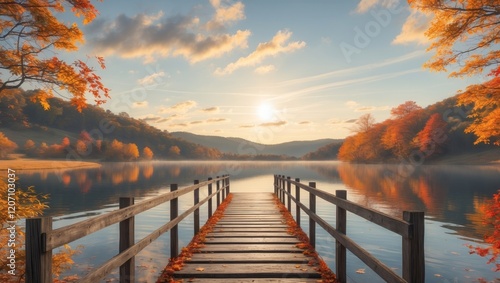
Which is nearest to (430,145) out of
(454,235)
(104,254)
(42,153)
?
(454,235)

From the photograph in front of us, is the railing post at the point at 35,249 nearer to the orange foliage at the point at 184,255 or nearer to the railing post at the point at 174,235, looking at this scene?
the orange foliage at the point at 184,255

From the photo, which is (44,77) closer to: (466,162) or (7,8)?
(7,8)

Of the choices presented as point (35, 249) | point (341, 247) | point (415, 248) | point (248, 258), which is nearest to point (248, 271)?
point (248, 258)

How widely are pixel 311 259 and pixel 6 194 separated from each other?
7.15 m

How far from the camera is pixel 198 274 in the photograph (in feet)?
21.5

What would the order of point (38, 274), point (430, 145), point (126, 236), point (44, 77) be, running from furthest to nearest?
point (430, 145), point (44, 77), point (126, 236), point (38, 274)

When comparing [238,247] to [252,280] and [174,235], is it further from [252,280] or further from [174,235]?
[252,280]

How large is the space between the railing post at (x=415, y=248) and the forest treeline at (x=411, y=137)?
8688cm

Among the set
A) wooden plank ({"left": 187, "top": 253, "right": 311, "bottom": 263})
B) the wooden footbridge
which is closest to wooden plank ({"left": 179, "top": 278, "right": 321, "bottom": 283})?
the wooden footbridge

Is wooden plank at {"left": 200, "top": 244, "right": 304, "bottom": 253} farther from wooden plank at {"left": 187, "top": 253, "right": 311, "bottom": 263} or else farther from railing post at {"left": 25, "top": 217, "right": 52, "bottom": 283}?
railing post at {"left": 25, "top": 217, "right": 52, "bottom": 283}

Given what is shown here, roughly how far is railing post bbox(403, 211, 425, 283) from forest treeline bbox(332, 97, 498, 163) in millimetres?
86881

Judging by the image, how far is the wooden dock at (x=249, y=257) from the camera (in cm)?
650

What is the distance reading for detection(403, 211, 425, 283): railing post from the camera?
3529mm

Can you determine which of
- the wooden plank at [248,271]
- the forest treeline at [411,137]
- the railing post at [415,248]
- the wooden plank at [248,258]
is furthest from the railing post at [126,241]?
the forest treeline at [411,137]
